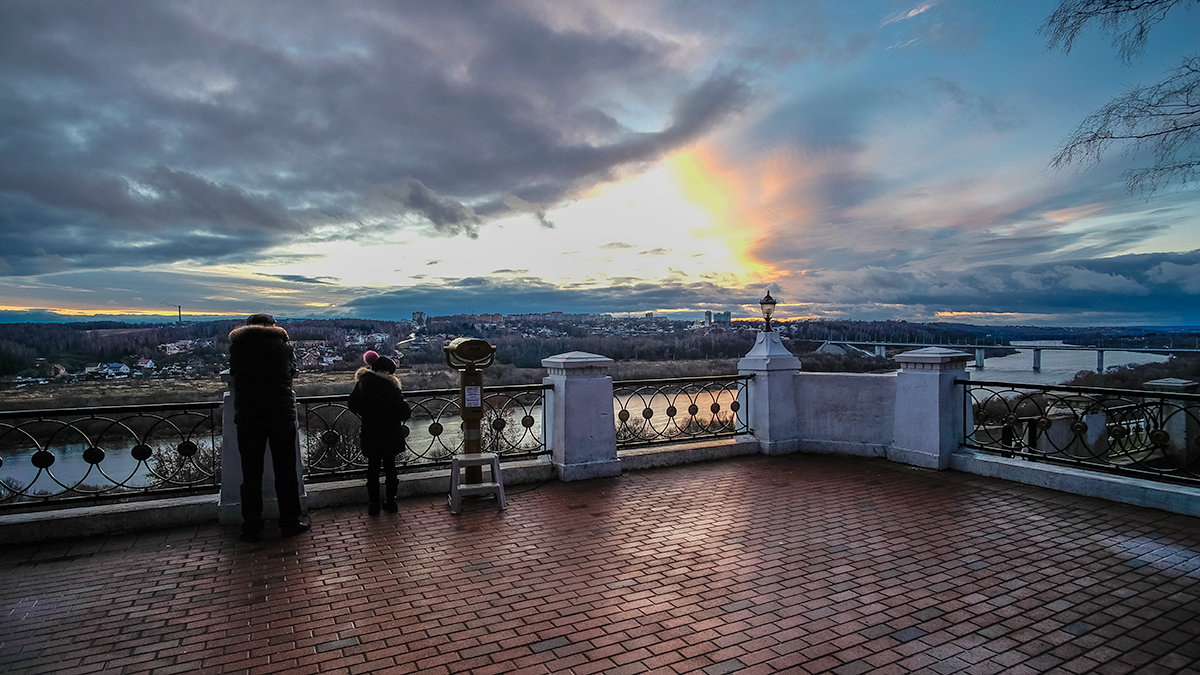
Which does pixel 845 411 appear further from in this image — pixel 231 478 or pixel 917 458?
pixel 231 478

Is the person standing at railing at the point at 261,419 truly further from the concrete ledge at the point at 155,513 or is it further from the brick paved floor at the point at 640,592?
the concrete ledge at the point at 155,513

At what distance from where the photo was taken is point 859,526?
17.5 ft

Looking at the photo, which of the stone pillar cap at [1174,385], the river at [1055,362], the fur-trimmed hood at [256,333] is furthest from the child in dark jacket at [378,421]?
the river at [1055,362]

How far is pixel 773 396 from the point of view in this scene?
8531mm

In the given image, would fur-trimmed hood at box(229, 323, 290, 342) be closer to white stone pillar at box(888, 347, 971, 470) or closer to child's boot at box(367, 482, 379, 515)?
child's boot at box(367, 482, 379, 515)

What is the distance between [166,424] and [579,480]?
14.4ft

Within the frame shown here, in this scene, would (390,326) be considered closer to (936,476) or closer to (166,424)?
(166,424)

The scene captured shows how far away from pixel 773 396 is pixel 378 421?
5375 millimetres

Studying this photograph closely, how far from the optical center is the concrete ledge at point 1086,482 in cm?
556

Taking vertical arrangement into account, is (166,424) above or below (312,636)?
above

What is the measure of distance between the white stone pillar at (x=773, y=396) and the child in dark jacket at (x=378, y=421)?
196 inches

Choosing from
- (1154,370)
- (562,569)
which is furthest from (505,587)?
(1154,370)

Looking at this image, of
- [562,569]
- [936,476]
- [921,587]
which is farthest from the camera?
[936,476]

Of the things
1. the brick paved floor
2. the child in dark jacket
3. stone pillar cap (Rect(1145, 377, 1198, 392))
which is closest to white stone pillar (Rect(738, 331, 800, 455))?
the brick paved floor
